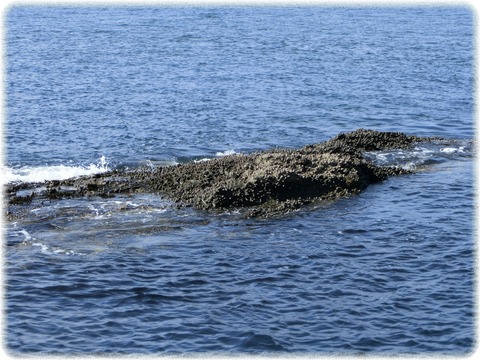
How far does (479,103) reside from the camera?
152ft

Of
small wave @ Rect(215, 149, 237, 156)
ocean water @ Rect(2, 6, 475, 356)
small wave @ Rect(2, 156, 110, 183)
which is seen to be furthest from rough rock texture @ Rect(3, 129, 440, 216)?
small wave @ Rect(215, 149, 237, 156)

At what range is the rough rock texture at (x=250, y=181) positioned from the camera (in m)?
28.2

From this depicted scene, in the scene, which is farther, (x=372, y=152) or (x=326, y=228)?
(x=372, y=152)

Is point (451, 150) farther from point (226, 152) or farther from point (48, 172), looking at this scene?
point (48, 172)

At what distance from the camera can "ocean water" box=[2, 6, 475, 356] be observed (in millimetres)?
20094

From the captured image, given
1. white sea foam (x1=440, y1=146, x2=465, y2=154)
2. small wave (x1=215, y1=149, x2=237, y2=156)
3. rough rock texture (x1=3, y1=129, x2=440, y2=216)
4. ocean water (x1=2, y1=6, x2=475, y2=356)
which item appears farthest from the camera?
small wave (x1=215, y1=149, x2=237, y2=156)

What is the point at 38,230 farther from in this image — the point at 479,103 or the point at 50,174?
the point at 479,103

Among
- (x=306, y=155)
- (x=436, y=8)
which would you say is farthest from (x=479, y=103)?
(x=436, y=8)

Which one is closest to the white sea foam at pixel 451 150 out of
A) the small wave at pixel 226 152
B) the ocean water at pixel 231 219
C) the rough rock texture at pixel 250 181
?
the ocean water at pixel 231 219

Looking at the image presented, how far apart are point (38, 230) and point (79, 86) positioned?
25392mm

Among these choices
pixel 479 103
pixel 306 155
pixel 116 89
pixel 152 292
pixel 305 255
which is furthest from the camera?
pixel 116 89

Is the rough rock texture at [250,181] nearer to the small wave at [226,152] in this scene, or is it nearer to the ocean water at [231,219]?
the ocean water at [231,219]

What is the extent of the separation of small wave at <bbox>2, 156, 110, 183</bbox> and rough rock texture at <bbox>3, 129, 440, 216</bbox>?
4.13ft

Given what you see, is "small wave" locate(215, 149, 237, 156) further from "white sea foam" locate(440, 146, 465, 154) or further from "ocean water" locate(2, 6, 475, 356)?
"white sea foam" locate(440, 146, 465, 154)
